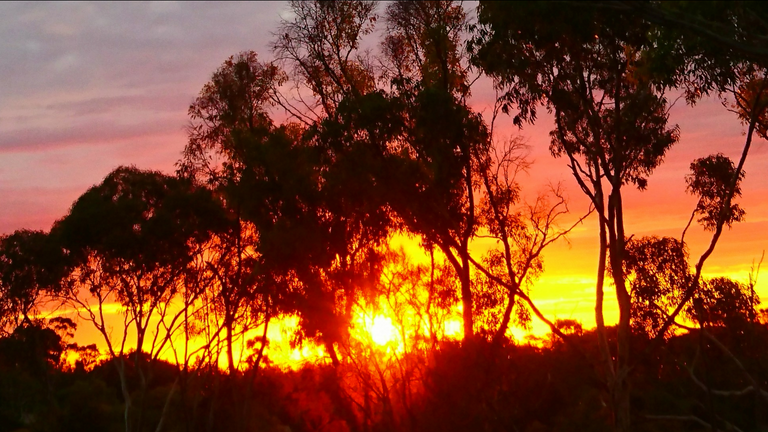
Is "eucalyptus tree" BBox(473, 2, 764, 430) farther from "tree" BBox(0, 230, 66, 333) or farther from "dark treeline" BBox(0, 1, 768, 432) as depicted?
"tree" BBox(0, 230, 66, 333)

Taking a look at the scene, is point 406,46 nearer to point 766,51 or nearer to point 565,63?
point 565,63

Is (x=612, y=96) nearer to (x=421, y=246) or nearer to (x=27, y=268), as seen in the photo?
(x=421, y=246)

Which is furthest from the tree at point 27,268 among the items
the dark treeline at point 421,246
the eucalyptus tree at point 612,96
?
the eucalyptus tree at point 612,96

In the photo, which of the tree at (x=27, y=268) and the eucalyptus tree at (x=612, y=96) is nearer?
the eucalyptus tree at (x=612, y=96)

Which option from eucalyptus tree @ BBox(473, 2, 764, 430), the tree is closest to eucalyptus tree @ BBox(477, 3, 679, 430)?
eucalyptus tree @ BBox(473, 2, 764, 430)

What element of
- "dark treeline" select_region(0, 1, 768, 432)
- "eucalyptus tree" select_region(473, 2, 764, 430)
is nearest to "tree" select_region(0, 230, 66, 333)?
"dark treeline" select_region(0, 1, 768, 432)

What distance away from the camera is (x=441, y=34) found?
2811cm

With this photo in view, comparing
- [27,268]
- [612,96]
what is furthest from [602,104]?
[27,268]

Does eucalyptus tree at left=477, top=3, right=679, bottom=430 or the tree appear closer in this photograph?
eucalyptus tree at left=477, top=3, right=679, bottom=430

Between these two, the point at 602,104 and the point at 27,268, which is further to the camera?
the point at 27,268

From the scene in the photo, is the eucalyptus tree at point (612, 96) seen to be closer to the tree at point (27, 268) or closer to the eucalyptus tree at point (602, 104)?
the eucalyptus tree at point (602, 104)

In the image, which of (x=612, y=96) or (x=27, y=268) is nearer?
(x=612, y=96)

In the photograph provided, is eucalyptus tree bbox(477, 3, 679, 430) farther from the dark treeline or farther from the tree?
the tree

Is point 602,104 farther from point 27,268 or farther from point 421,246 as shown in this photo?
point 27,268
